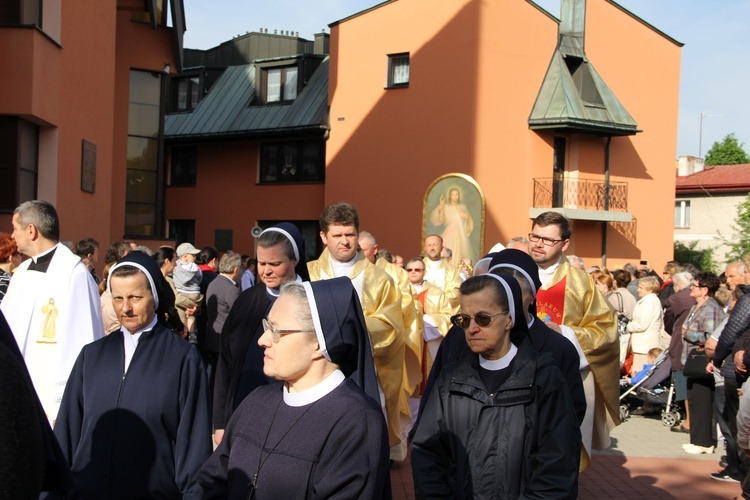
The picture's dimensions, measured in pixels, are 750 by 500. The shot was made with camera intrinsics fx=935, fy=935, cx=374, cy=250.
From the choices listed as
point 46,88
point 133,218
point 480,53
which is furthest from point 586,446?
point 480,53

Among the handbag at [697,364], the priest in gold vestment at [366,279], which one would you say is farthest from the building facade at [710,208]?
the priest in gold vestment at [366,279]

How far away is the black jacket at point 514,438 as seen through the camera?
13.1 ft

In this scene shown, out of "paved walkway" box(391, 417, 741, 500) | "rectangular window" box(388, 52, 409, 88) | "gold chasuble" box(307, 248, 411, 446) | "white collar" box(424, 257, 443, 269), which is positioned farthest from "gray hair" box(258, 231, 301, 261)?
"rectangular window" box(388, 52, 409, 88)

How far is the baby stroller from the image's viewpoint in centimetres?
1278

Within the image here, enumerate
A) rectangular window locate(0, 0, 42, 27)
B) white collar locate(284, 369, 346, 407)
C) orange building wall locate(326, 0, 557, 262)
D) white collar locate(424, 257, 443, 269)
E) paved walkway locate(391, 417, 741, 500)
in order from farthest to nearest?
orange building wall locate(326, 0, 557, 262), rectangular window locate(0, 0, 42, 27), white collar locate(424, 257, 443, 269), paved walkway locate(391, 417, 741, 500), white collar locate(284, 369, 346, 407)

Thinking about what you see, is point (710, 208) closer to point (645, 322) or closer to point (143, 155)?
point (143, 155)

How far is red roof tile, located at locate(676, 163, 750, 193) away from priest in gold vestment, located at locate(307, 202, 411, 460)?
41.4 meters

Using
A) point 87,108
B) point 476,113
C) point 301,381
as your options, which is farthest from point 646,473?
point 476,113

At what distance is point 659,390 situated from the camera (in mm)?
13273

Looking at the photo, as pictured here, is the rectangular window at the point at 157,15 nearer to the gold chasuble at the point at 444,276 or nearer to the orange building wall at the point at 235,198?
the gold chasuble at the point at 444,276

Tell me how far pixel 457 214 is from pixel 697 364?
1504cm

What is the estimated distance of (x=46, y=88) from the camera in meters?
13.9

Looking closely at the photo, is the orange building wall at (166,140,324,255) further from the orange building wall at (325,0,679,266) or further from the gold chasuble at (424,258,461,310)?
the gold chasuble at (424,258,461,310)

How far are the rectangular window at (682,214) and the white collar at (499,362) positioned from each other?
4404cm
